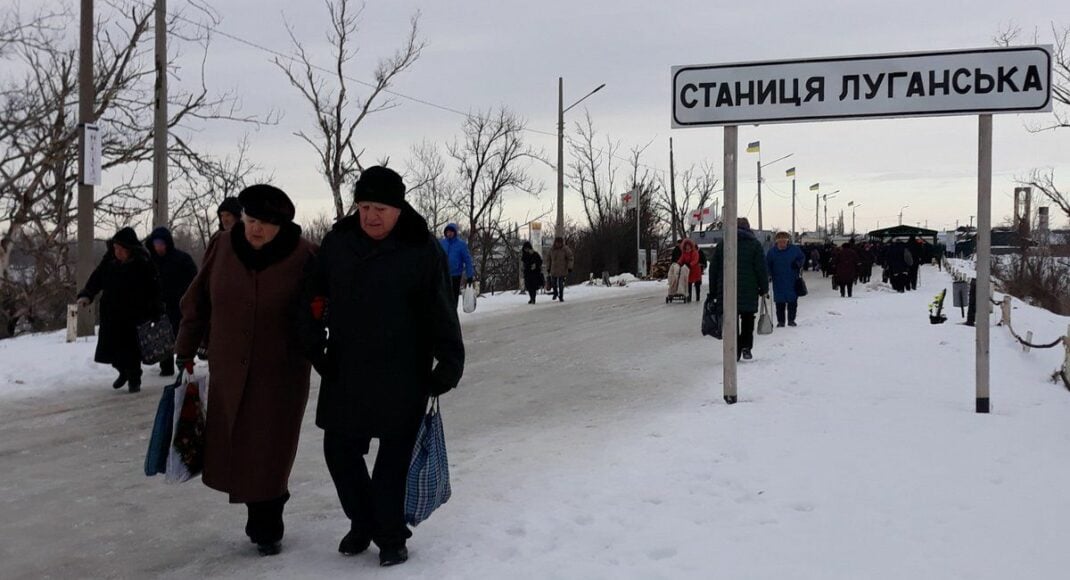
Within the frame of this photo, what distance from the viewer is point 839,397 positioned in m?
8.51

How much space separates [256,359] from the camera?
14.2 ft

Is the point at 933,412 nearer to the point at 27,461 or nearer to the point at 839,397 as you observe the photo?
the point at 839,397

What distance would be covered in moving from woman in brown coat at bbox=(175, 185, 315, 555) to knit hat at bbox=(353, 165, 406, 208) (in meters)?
0.56

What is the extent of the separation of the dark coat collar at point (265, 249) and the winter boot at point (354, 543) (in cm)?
133

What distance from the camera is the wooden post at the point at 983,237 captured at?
734 cm

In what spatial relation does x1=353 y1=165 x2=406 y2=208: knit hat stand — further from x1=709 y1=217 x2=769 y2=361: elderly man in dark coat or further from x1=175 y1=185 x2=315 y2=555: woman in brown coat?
x1=709 y1=217 x2=769 y2=361: elderly man in dark coat

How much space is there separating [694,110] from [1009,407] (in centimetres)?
365

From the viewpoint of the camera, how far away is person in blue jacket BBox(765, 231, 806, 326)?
15.2m

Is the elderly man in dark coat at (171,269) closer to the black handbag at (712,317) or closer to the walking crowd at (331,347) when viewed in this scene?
the walking crowd at (331,347)

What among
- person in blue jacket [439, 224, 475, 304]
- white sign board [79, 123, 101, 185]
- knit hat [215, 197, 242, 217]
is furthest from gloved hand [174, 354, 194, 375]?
person in blue jacket [439, 224, 475, 304]

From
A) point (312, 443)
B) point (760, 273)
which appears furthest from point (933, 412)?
point (312, 443)

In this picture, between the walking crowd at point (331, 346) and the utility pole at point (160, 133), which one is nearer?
the walking crowd at point (331, 346)

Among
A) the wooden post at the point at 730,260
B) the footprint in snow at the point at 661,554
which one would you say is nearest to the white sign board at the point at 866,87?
the wooden post at the point at 730,260

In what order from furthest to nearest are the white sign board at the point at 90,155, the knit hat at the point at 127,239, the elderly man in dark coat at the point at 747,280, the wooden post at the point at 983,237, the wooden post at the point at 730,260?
the white sign board at the point at 90,155 → the elderly man in dark coat at the point at 747,280 → the knit hat at the point at 127,239 → the wooden post at the point at 730,260 → the wooden post at the point at 983,237
